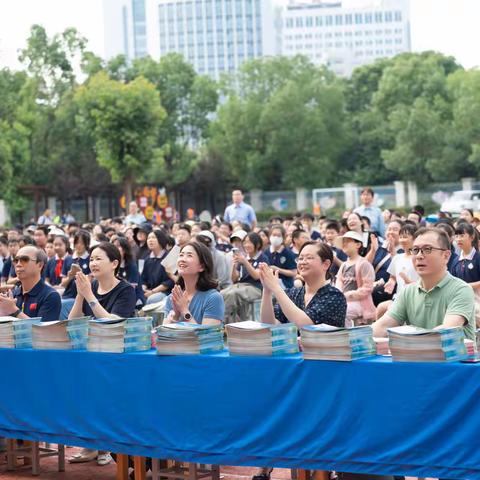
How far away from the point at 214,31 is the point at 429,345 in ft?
572

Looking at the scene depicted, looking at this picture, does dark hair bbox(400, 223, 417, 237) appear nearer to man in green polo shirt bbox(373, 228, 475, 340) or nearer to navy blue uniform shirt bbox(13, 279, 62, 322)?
navy blue uniform shirt bbox(13, 279, 62, 322)

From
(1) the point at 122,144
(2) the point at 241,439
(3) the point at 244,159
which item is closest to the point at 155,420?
(2) the point at 241,439

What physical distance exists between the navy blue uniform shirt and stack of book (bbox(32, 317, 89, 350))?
1192 mm

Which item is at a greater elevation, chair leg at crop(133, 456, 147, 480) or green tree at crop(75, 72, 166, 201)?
green tree at crop(75, 72, 166, 201)

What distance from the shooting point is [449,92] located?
62.9 meters

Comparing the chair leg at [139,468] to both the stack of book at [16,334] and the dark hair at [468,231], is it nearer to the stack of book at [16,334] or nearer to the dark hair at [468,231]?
the stack of book at [16,334]

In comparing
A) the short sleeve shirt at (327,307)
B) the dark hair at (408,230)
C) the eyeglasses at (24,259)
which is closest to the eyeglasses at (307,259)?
the short sleeve shirt at (327,307)

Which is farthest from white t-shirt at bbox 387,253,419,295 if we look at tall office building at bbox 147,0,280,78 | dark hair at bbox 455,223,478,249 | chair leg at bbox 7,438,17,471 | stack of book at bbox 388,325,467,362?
tall office building at bbox 147,0,280,78

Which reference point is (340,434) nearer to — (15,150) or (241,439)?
(241,439)

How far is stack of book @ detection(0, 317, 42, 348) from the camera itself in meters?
7.15

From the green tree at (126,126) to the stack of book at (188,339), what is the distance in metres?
40.4

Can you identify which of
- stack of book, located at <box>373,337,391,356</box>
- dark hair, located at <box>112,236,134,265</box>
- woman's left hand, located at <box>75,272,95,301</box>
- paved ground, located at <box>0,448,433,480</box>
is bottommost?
paved ground, located at <box>0,448,433,480</box>

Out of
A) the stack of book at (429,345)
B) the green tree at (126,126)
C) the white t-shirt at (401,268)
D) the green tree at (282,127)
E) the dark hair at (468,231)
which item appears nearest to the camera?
the stack of book at (429,345)

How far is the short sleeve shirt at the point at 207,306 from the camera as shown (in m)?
7.15
